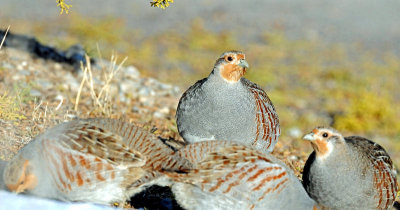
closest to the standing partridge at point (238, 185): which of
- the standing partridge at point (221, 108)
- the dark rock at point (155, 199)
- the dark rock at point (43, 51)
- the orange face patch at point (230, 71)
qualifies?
the dark rock at point (155, 199)

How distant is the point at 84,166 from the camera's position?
4.90 metres

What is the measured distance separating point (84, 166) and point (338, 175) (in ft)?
6.77

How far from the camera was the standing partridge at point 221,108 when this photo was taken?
19.4ft

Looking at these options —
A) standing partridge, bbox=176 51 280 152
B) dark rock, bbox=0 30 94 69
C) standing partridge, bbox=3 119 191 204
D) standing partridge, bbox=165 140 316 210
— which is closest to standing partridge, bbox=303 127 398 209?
standing partridge, bbox=165 140 316 210

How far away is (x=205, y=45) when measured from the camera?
1748 centimetres

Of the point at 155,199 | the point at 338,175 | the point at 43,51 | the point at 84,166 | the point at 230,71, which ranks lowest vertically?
the point at 155,199

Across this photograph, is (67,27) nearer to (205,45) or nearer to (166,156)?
(205,45)

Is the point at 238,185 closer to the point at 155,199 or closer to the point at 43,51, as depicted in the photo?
the point at 155,199

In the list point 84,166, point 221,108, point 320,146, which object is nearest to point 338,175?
point 320,146

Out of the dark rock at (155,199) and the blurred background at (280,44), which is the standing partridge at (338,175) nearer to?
the dark rock at (155,199)

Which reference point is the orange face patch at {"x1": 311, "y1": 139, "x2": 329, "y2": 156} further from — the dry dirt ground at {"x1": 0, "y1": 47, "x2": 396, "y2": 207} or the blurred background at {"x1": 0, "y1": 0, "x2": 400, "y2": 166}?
the blurred background at {"x1": 0, "y1": 0, "x2": 400, "y2": 166}

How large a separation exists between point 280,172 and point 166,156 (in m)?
0.91

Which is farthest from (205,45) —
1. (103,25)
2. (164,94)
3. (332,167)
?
(332,167)

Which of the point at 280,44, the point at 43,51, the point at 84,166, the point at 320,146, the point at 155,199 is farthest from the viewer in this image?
the point at 280,44
